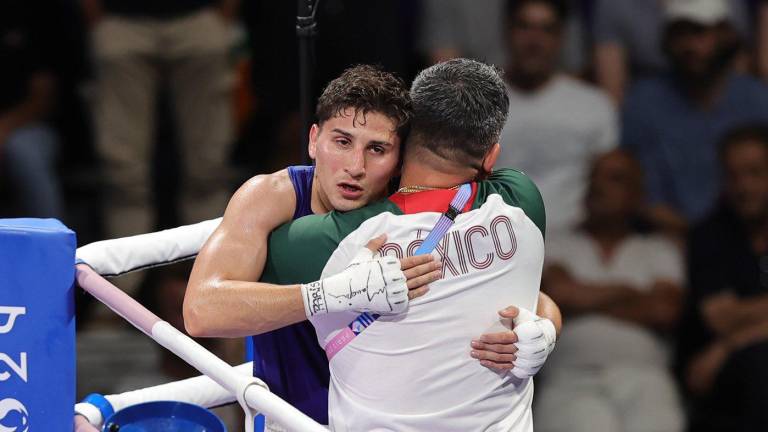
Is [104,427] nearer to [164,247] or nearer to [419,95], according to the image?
[164,247]

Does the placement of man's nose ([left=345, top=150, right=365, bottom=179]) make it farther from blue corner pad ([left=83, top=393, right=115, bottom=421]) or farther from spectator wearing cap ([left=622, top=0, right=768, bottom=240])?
spectator wearing cap ([left=622, top=0, right=768, bottom=240])

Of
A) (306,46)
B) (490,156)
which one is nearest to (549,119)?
(306,46)

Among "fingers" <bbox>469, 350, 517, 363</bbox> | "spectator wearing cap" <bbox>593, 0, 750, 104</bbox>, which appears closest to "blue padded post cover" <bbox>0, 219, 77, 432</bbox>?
"fingers" <bbox>469, 350, 517, 363</bbox>

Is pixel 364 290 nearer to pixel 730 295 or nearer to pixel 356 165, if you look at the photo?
pixel 356 165

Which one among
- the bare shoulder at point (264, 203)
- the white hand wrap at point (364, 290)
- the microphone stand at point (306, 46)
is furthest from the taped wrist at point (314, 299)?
the microphone stand at point (306, 46)

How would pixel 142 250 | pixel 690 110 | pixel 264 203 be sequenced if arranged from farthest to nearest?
pixel 690 110 → pixel 142 250 → pixel 264 203

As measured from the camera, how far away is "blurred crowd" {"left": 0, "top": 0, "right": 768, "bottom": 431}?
206 inches

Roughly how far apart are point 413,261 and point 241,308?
1.27 feet

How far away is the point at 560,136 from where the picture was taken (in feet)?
18.4

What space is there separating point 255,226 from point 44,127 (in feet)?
10.6

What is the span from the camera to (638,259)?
543 cm

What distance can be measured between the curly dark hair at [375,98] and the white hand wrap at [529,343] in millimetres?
509

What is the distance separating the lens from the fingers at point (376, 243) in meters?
2.60

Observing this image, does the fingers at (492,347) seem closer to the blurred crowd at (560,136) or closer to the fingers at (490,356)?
the fingers at (490,356)
